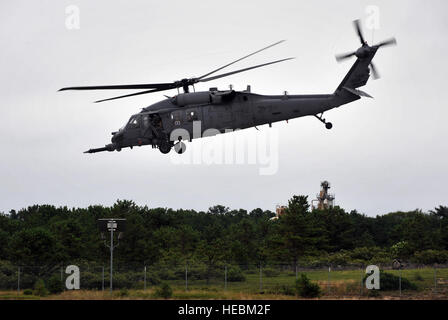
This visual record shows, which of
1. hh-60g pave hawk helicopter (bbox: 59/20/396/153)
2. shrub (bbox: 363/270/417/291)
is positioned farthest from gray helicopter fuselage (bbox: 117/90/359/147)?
shrub (bbox: 363/270/417/291)

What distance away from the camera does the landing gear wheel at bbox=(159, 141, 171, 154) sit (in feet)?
140

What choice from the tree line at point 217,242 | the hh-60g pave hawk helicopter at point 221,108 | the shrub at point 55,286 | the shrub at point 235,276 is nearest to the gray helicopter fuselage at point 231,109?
the hh-60g pave hawk helicopter at point 221,108

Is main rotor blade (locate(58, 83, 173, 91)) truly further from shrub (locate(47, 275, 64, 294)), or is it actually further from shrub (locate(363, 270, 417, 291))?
shrub (locate(363, 270, 417, 291))

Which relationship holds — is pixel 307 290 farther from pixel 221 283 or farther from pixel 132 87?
pixel 132 87

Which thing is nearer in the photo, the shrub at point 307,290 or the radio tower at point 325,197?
the shrub at point 307,290

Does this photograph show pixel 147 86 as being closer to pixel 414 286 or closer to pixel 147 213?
pixel 414 286

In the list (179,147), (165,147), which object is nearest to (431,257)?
(179,147)

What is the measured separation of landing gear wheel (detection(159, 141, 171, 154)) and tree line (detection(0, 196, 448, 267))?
3379 centimetres

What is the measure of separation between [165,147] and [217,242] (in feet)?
159

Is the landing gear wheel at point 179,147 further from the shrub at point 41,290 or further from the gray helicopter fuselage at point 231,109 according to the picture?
the shrub at point 41,290

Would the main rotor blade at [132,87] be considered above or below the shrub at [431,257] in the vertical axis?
above

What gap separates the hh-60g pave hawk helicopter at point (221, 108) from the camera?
39.5 metres

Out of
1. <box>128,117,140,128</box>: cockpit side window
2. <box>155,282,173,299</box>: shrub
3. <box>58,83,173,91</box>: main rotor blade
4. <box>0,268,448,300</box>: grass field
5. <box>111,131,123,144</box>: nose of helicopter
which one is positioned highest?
<box>58,83,173,91</box>: main rotor blade

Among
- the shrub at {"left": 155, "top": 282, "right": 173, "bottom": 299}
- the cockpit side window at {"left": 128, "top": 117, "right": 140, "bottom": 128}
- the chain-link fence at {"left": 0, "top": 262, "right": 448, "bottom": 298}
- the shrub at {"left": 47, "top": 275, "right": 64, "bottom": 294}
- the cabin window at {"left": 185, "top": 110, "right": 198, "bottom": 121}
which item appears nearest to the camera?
the cabin window at {"left": 185, "top": 110, "right": 198, "bottom": 121}
